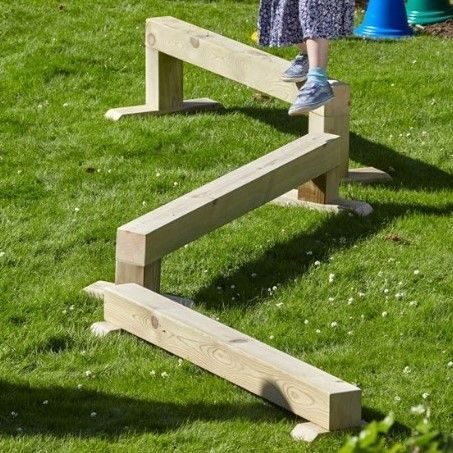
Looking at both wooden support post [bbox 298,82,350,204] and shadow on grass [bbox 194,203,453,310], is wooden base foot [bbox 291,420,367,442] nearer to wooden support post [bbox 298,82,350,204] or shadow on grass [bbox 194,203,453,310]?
shadow on grass [bbox 194,203,453,310]

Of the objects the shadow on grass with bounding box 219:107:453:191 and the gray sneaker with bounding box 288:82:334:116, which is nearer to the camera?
the gray sneaker with bounding box 288:82:334:116

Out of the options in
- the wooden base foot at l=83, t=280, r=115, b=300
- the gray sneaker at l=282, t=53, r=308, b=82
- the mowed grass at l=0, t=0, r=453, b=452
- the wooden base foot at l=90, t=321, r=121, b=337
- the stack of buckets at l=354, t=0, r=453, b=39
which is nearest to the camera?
the mowed grass at l=0, t=0, r=453, b=452

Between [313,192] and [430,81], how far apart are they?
2.22 metres

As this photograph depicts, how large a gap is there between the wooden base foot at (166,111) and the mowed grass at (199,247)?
4.7 inches

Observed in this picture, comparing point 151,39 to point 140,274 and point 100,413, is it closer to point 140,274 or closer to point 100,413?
point 140,274

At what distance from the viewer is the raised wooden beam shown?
504 centimetres

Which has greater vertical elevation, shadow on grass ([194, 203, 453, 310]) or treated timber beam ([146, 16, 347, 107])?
treated timber beam ([146, 16, 347, 107])

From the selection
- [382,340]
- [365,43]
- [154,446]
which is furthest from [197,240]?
[365,43]

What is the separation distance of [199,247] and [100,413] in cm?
180

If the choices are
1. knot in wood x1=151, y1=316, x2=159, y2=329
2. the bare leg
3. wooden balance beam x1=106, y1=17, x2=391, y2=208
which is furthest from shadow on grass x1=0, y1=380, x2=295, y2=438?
the bare leg

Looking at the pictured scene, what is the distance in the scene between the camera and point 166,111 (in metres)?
9.05

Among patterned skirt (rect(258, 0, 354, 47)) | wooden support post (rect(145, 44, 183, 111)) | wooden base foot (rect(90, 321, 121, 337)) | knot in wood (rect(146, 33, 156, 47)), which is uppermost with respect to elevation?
patterned skirt (rect(258, 0, 354, 47))

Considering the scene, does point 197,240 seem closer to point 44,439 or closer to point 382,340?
point 382,340

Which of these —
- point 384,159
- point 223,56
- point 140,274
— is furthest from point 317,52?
point 140,274
